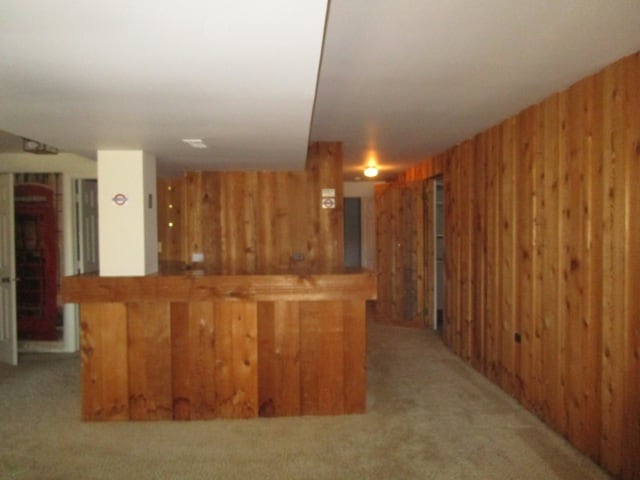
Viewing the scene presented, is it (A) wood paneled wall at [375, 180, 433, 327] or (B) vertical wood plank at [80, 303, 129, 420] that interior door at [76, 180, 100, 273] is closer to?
(B) vertical wood plank at [80, 303, 129, 420]

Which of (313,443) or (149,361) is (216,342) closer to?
(149,361)

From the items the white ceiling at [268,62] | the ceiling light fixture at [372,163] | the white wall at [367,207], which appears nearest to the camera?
the white ceiling at [268,62]

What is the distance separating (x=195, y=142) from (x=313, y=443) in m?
2.15

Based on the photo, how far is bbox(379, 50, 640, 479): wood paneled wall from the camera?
2.37m

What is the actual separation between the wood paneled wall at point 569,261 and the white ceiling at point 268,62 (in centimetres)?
28

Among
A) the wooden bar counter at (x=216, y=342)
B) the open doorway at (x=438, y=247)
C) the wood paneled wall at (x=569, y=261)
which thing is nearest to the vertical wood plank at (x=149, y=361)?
the wooden bar counter at (x=216, y=342)

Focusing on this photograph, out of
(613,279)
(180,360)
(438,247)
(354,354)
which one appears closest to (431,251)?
(438,247)

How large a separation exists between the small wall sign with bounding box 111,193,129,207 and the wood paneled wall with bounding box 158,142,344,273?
5.43 ft

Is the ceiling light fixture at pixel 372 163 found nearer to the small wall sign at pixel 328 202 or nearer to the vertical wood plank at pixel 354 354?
the small wall sign at pixel 328 202

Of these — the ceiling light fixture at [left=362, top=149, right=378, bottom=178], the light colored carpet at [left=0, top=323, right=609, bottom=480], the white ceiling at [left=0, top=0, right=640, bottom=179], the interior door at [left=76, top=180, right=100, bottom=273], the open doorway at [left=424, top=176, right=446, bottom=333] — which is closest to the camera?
the white ceiling at [left=0, top=0, right=640, bottom=179]

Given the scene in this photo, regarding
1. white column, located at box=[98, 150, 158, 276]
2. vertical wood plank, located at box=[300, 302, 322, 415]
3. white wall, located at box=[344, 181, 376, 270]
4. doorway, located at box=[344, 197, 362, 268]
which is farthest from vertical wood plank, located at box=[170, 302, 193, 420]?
doorway, located at box=[344, 197, 362, 268]

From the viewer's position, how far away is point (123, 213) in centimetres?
344

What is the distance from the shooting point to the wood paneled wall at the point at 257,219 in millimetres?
4938

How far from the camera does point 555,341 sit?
120 inches
